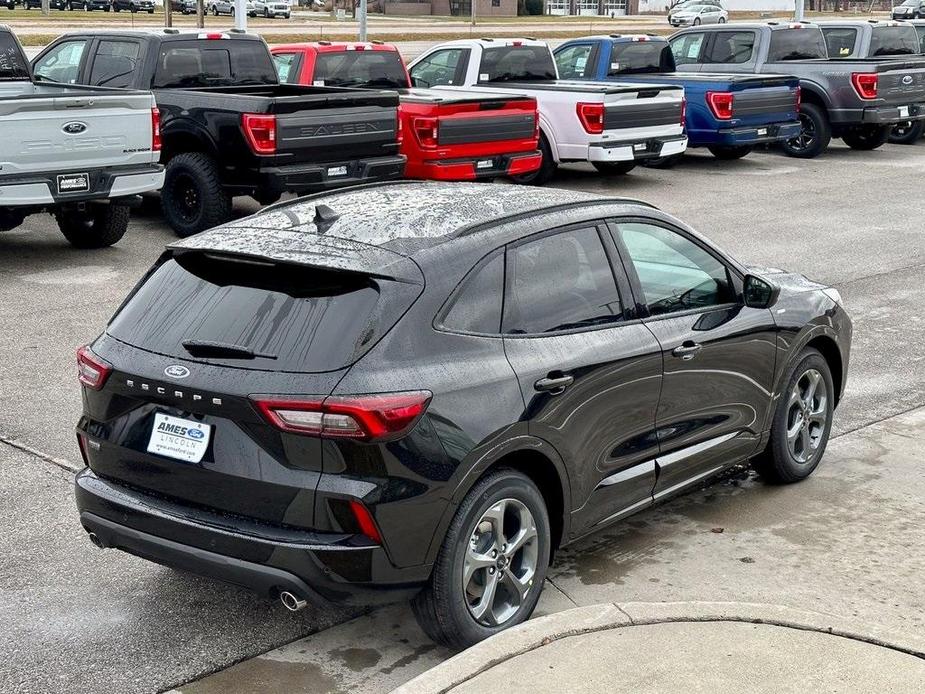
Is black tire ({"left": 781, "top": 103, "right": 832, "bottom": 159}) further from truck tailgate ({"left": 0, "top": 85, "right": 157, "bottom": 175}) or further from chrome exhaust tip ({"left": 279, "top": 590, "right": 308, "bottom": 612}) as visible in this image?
chrome exhaust tip ({"left": 279, "top": 590, "right": 308, "bottom": 612})

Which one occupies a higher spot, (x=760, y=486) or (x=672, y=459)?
(x=672, y=459)

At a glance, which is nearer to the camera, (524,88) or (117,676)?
(117,676)

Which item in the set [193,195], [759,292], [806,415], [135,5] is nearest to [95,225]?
[193,195]

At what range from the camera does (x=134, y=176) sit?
39.3 feet

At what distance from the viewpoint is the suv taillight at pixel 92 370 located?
191 inches

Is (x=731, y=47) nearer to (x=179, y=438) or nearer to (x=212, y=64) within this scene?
(x=212, y=64)

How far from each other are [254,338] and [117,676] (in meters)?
1.31

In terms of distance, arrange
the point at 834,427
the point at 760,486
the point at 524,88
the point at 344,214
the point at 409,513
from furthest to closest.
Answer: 1. the point at 524,88
2. the point at 834,427
3. the point at 760,486
4. the point at 344,214
5. the point at 409,513

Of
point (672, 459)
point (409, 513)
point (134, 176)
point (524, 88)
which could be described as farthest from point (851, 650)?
point (524, 88)

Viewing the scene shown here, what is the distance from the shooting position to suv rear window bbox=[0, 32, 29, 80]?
542 inches

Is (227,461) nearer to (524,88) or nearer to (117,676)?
(117,676)

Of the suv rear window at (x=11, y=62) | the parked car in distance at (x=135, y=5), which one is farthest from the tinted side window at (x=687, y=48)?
the parked car in distance at (x=135, y=5)

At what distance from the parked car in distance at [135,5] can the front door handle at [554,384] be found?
6413cm

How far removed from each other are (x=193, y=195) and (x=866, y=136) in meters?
13.4
